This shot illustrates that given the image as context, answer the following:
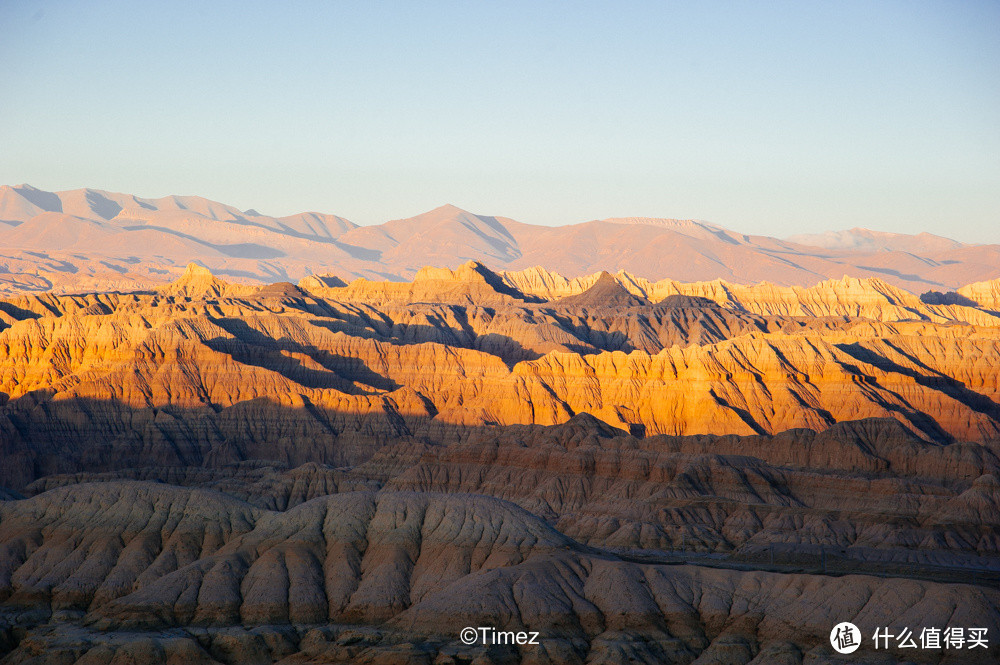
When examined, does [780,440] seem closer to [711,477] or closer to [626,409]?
[711,477]

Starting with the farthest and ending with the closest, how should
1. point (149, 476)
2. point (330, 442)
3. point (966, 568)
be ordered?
point (330, 442) < point (149, 476) < point (966, 568)

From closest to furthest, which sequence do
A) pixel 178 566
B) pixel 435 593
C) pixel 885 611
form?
pixel 885 611 < pixel 435 593 < pixel 178 566

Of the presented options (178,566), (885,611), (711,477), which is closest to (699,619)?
(885,611)

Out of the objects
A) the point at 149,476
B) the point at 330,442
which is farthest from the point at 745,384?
the point at 149,476

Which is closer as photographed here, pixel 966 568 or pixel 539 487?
pixel 966 568

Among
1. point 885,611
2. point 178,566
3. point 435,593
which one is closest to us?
point 885,611

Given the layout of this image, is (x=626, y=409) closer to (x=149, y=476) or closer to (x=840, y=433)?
(x=840, y=433)
